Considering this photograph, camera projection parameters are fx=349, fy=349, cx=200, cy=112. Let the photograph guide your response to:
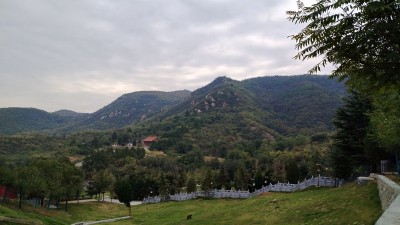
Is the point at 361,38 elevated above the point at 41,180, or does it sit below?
above

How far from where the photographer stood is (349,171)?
180ft

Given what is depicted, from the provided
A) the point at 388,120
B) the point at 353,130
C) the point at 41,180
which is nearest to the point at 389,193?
the point at 388,120

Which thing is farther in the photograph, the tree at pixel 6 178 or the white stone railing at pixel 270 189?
the white stone railing at pixel 270 189

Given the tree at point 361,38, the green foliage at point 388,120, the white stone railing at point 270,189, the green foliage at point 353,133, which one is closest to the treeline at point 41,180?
the white stone railing at point 270,189

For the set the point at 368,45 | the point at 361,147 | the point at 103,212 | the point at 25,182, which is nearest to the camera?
the point at 368,45

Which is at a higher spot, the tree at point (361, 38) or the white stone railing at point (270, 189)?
the tree at point (361, 38)

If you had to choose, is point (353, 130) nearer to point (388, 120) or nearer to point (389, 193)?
point (388, 120)

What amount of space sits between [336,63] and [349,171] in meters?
48.7

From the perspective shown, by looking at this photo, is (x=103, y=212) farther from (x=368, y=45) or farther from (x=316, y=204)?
(x=368, y=45)

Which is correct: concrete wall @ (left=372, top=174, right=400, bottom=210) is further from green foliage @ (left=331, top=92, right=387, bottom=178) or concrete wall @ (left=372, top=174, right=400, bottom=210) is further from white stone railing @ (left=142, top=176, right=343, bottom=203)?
white stone railing @ (left=142, top=176, right=343, bottom=203)

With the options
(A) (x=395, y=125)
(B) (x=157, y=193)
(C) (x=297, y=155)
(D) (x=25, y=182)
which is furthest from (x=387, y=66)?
(C) (x=297, y=155)

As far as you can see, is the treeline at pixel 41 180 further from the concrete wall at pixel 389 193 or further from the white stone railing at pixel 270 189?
the concrete wall at pixel 389 193

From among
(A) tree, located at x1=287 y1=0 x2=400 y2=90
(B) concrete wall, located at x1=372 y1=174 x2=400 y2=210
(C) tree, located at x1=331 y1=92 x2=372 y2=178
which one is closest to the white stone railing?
(C) tree, located at x1=331 y1=92 x2=372 y2=178

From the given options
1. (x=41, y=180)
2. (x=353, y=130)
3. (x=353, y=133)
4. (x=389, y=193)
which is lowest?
(x=41, y=180)
